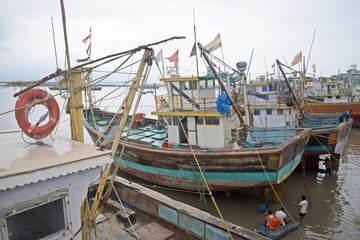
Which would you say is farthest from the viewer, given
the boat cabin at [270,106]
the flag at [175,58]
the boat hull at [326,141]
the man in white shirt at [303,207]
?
the boat cabin at [270,106]

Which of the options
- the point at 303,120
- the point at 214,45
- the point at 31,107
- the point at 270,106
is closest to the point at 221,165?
the point at 214,45

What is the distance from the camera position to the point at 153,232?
6742 mm

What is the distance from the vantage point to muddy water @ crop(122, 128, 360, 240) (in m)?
9.92

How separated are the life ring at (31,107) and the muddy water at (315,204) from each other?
829 centimetres

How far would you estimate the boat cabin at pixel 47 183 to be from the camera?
3.64 metres

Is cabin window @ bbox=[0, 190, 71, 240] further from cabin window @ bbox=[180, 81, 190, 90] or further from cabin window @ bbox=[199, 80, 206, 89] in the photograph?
cabin window @ bbox=[199, 80, 206, 89]

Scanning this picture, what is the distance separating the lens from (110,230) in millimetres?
6766

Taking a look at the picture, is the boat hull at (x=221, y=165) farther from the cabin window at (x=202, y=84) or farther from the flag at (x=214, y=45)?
the flag at (x=214, y=45)

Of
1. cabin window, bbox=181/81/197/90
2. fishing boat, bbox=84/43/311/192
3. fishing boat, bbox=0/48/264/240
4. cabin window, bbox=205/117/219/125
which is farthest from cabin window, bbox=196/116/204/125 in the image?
fishing boat, bbox=0/48/264/240

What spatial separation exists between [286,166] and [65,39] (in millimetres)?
9636

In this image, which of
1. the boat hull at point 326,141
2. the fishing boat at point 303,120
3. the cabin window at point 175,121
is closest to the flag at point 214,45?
the cabin window at point 175,121

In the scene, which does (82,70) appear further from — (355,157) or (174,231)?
(355,157)

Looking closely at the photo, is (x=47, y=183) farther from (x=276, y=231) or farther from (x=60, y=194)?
(x=276, y=231)

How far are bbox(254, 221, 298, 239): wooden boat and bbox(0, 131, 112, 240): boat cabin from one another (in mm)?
6868
